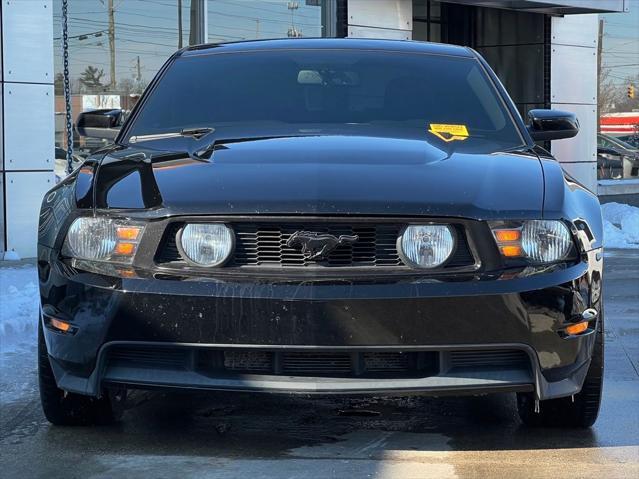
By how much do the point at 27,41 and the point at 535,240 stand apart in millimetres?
7594

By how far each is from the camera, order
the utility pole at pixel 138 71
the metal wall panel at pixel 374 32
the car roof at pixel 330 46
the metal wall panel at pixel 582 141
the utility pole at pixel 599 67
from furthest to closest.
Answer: the utility pole at pixel 599 67 < the metal wall panel at pixel 582 141 < the metal wall panel at pixel 374 32 < the utility pole at pixel 138 71 < the car roof at pixel 330 46

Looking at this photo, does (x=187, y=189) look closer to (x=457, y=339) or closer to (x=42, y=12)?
(x=457, y=339)

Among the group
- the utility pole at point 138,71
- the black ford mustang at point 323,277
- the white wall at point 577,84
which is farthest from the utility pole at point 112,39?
the black ford mustang at point 323,277

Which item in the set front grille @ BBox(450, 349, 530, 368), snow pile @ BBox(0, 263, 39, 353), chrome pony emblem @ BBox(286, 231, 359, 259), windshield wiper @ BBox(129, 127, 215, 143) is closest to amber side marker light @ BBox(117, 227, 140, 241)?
chrome pony emblem @ BBox(286, 231, 359, 259)

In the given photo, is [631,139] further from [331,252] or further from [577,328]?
[331,252]

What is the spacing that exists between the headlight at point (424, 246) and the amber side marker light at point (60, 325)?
113 cm

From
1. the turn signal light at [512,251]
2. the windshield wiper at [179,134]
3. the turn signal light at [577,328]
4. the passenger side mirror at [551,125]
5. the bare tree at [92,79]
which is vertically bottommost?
the turn signal light at [577,328]

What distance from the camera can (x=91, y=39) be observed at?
39.5 ft

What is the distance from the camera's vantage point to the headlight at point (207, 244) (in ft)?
12.3

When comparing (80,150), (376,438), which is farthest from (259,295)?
(80,150)

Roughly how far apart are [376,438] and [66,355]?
3.82ft

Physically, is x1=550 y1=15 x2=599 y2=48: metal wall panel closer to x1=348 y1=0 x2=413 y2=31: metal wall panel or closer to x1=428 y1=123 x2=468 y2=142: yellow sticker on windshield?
x1=348 y1=0 x2=413 y2=31: metal wall panel

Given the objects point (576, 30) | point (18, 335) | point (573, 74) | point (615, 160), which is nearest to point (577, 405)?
point (18, 335)

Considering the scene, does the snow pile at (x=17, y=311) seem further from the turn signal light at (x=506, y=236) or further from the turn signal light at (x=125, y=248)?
the turn signal light at (x=506, y=236)
